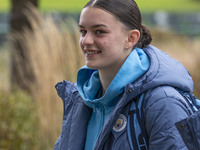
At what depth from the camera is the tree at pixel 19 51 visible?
5488 mm

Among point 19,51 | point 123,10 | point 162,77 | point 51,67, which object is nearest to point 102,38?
point 123,10

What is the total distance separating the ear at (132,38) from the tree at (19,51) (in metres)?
3.52

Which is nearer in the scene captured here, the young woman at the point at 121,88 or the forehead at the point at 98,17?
the young woman at the point at 121,88

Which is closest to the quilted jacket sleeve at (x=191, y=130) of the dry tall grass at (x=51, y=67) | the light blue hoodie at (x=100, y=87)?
the light blue hoodie at (x=100, y=87)

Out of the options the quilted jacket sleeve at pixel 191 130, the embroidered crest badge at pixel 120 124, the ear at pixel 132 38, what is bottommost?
the quilted jacket sleeve at pixel 191 130

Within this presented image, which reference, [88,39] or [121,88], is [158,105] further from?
[88,39]

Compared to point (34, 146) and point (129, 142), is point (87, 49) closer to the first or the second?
point (129, 142)

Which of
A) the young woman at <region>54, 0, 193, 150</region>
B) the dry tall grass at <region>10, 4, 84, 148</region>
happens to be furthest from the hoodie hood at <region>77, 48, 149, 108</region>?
the dry tall grass at <region>10, 4, 84, 148</region>

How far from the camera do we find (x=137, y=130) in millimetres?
1647

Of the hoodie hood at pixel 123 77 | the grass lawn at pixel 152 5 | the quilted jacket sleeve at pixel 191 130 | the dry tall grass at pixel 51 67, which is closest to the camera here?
the quilted jacket sleeve at pixel 191 130

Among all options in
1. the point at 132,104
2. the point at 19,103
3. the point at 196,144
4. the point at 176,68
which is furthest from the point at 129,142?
the point at 19,103

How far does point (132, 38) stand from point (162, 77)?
0.31 m

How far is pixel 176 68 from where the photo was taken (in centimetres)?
180

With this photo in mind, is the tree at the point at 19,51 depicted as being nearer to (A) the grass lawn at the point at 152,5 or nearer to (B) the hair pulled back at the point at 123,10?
(B) the hair pulled back at the point at 123,10
